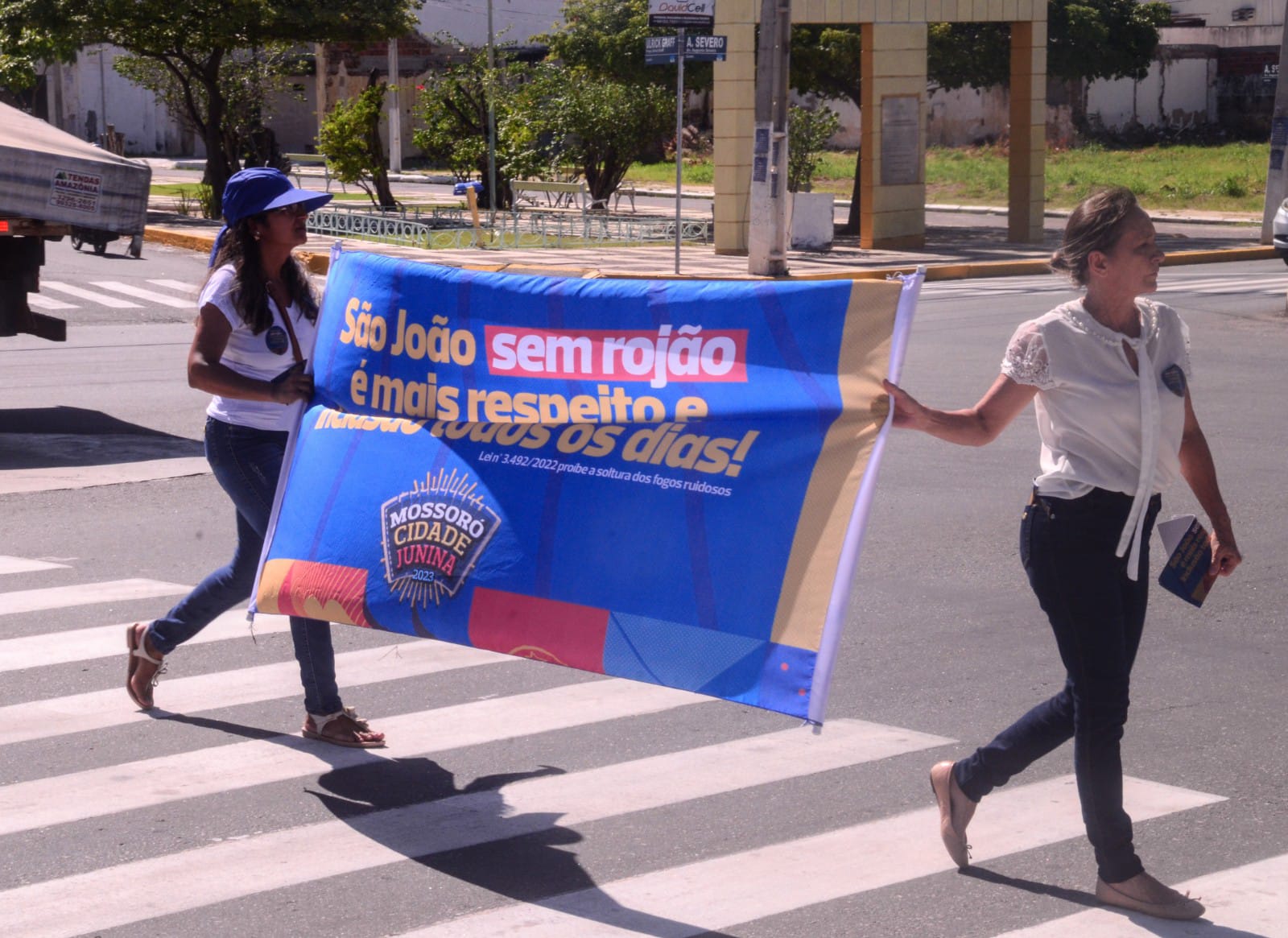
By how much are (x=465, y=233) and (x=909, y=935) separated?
22272 millimetres

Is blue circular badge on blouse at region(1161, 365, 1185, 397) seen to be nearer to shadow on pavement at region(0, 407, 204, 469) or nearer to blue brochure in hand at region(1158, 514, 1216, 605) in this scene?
blue brochure in hand at region(1158, 514, 1216, 605)

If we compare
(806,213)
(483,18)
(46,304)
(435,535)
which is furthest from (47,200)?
(483,18)

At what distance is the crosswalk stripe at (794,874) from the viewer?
4164mm

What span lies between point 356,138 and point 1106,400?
27.0 m

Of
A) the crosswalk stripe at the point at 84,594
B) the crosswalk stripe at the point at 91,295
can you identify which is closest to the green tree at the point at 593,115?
the crosswalk stripe at the point at 91,295

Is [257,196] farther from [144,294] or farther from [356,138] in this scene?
[356,138]

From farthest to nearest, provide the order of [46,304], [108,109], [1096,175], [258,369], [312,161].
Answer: [108,109] < [1096,175] < [312,161] < [46,304] < [258,369]

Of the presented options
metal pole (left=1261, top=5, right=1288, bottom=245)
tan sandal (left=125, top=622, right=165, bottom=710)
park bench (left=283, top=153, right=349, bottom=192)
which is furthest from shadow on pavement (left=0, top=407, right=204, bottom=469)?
park bench (left=283, top=153, right=349, bottom=192)

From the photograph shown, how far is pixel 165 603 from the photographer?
23.8ft

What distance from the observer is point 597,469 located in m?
4.62

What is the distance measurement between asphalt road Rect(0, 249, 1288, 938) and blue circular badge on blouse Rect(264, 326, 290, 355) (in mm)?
1298

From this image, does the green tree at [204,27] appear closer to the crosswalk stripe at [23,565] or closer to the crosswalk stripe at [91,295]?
the crosswalk stripe at [91,295]

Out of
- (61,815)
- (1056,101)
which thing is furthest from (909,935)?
(1056,101)

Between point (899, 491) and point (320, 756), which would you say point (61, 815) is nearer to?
point (320, 756)
